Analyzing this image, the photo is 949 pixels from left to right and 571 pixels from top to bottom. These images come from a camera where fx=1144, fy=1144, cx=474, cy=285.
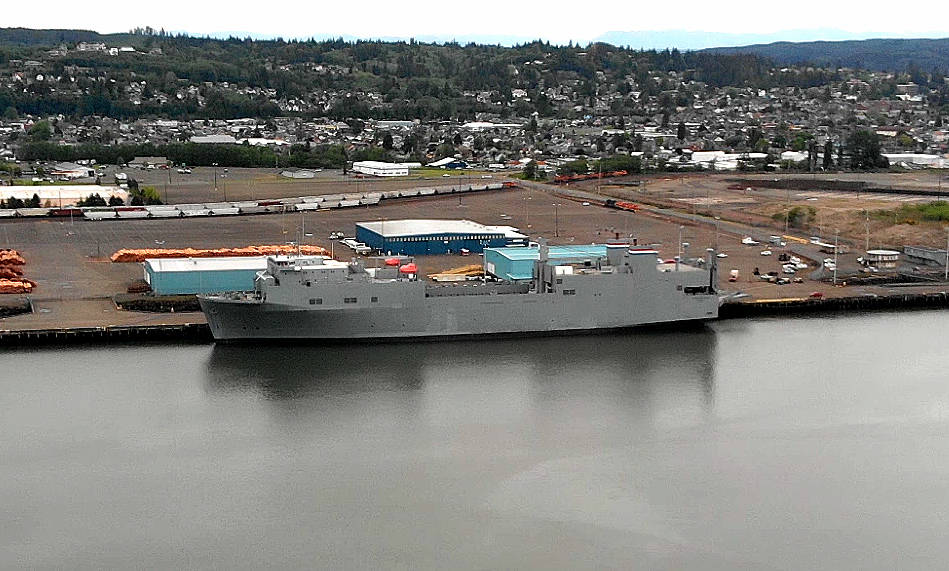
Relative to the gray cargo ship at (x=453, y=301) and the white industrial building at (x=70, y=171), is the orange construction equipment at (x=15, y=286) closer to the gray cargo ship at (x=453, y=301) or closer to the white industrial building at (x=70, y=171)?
the gray cargo ship at (x=453, y=301)

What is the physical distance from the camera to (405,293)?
21938mm

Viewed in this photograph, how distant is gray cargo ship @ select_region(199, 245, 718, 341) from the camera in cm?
2153

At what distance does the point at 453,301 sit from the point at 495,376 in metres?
2.83

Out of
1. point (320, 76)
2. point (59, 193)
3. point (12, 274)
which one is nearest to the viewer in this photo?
point (12, 274)

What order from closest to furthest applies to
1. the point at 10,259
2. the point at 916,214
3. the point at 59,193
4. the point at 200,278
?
the point at 200,278 → the point at 10,259 → the point at 916,214 → the point at 59,193

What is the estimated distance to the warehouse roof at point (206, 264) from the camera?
2538 centimetres

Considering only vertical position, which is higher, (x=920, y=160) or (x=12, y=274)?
(x=12, y=274)

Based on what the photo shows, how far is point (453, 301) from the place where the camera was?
22203 millimetres

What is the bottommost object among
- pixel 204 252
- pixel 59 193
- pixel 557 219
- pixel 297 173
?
pixel 297 173

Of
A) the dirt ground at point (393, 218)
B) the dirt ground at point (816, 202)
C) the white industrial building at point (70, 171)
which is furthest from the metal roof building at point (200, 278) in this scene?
the white industrial building at point (70, 171)

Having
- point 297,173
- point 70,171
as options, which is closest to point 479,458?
point 297,173

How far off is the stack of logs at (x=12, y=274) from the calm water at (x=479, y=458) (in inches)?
182

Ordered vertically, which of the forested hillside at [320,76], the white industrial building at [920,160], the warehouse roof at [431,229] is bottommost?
the white industrial building at [920,160]

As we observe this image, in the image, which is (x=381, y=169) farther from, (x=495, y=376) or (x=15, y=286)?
(x=495, y=376)
